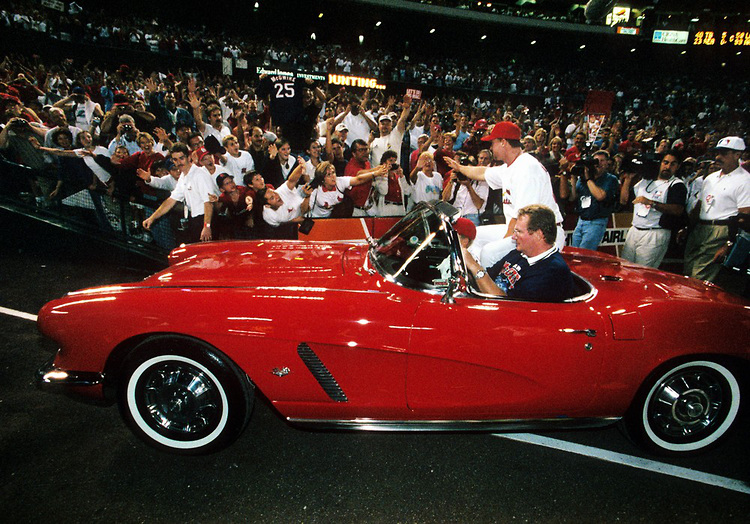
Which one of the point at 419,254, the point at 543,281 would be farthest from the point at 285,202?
the point at 543,281

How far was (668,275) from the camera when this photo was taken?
3.38 meters

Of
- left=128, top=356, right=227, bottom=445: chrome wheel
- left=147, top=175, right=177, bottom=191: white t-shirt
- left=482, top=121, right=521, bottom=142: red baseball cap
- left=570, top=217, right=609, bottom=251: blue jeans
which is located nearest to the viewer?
left=128, top=356, right=227, bottom=445: chrome wheel

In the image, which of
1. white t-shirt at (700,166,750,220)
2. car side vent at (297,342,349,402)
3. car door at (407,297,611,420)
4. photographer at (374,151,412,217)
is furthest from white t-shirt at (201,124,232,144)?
white t-shirt at (700,166,750,220)

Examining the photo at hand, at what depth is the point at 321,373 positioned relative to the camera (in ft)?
7.95

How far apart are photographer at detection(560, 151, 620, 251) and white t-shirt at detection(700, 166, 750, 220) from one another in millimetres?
925

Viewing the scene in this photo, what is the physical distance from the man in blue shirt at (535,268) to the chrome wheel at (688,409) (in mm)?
818

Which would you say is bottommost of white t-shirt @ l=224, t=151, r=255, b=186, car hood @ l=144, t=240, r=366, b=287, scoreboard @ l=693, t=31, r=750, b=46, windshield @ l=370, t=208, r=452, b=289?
car hood @ l=144, t=240, r=366, b=287

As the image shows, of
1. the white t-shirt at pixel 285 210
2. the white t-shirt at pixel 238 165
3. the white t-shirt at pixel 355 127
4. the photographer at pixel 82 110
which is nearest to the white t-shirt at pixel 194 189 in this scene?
the white t-shirt at pixel 285 210

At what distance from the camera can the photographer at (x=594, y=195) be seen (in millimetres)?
5340

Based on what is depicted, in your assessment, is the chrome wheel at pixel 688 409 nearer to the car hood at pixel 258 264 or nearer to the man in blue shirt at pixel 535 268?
the man in blue shirt at pixel 535 268

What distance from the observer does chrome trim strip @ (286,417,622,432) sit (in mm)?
2531

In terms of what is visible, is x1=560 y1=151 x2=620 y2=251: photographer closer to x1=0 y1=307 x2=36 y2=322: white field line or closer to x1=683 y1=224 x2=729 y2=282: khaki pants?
x1=683 y1=224 x2=729 y2=282: khaki pants

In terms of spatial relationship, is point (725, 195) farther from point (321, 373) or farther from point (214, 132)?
point (214, 132)

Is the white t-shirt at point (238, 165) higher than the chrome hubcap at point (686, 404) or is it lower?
higher
